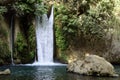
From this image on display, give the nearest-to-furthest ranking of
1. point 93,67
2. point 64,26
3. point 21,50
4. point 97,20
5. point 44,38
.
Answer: point 93,67, point 21,50, point 97,20, point 64,26, point 44,38

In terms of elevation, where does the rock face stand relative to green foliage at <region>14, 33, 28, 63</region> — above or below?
below

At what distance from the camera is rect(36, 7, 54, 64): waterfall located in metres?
29.1

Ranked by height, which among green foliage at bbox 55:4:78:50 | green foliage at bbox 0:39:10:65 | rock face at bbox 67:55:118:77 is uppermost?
green foliage at bbox 55:4:78:50

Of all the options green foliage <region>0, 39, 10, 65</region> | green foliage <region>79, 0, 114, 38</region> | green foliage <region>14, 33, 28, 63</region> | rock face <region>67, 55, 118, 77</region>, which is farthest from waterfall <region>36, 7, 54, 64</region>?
rock face <region>67, 55, 118, 77</region>

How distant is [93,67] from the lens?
62.4 ft

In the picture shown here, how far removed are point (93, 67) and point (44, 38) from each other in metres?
11.8

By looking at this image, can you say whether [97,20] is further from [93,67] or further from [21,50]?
[93,67]

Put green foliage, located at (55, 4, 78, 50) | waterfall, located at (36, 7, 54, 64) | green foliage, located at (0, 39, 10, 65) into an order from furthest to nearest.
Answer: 1. waterfall, located at (36, 7, 54, 64)
2. green foliage, located at (55, 4, 78, 50)
3. green foliage, located at (0, 39, 10, 65)

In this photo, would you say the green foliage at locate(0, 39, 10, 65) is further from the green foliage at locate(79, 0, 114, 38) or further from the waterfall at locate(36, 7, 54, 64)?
the green foliage at locate(79, 0, 114, 38)

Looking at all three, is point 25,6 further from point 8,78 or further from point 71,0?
point 8,78

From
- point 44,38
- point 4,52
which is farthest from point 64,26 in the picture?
Result: point 4,52

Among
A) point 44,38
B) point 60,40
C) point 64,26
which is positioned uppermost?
point 64,26

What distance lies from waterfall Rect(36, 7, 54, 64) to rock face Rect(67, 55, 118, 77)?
8.91 meters

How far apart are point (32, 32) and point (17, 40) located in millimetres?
1957
